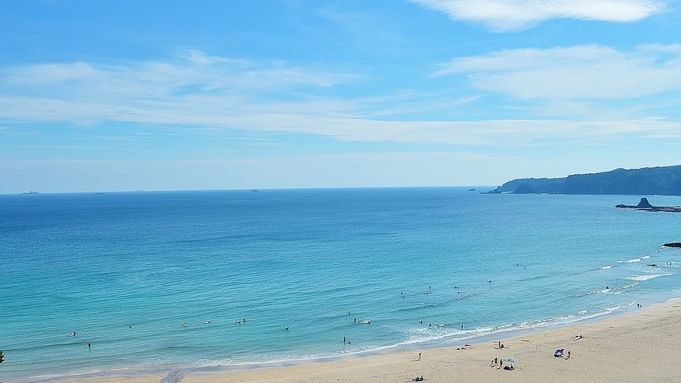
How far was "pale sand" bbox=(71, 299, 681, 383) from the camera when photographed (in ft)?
108

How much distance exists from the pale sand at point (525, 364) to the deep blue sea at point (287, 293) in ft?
7.89

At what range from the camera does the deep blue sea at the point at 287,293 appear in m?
39.8

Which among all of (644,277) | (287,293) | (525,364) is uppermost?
(287,293)

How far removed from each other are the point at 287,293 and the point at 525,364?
2761 cm

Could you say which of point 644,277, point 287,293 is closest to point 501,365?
point 287,293

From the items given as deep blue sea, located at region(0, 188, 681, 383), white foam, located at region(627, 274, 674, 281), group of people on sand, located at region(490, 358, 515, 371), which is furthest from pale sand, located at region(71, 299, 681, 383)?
white foam, located at region(627, 274, 674, 281)

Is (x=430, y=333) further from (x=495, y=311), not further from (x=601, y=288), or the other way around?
(x=601, y=288)

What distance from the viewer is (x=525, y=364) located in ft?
116

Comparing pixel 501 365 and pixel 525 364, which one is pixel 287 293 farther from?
pixel 525 364

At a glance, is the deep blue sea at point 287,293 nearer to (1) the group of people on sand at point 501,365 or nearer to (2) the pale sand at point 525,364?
(2) the pale sand at point 525,364

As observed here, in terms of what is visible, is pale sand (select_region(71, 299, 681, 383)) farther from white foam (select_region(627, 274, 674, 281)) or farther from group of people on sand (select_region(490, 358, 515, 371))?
white foam (select_region(627, 274, 674, 281))

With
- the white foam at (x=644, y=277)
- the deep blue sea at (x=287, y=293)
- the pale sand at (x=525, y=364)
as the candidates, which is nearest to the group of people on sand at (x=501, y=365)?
the pale sand at (x=525, y=364)

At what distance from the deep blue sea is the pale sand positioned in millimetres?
2406

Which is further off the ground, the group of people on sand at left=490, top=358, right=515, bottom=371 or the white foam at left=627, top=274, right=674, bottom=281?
the white foam at left=627, top=274, right=674, bottom=281
